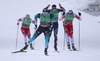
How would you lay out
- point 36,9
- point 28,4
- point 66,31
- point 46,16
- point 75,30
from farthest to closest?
point 28,4 → point 36,9 → point 75,30 → point 66,31 → point 46,16

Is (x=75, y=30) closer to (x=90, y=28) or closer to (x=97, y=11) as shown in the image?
(x=90, y=28)

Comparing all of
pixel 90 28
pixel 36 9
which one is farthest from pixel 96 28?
pixel 36 9

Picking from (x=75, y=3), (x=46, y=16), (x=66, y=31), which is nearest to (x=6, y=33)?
(x=66, y=31)

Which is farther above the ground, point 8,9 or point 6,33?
point 8,9

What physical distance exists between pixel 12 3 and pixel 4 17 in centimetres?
509

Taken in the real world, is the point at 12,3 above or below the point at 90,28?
above

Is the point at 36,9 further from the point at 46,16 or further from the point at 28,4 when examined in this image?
the point at 46,16

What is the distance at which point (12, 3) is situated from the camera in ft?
72.6

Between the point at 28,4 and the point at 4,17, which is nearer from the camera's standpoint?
the point at 4,17

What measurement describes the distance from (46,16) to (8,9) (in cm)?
1368

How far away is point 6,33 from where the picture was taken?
1337 centimetres

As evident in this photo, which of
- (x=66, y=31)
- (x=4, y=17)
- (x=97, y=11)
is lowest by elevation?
(x=66, y=31)

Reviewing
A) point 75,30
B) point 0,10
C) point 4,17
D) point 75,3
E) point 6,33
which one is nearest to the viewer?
point 6,33

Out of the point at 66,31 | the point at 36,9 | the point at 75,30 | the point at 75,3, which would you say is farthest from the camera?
the point at 75,3
